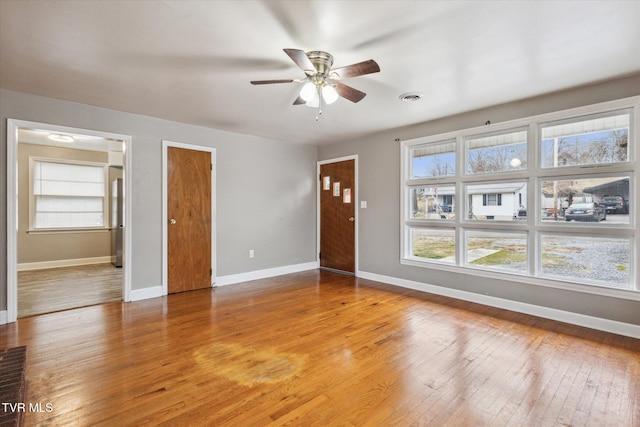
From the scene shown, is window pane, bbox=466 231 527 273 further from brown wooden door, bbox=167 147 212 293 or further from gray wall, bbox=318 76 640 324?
brown wooden door, bbox=167 147 212 293

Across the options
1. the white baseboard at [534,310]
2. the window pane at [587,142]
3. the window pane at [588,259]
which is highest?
the window pane at [587,142]

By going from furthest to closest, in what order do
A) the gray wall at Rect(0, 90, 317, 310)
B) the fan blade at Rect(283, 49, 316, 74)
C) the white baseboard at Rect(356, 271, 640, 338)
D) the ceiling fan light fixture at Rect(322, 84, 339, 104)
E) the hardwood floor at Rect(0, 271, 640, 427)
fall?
the gray wall at Rect(0, 90, 317, 310) < the white baseboard at Rect(356, 271, 640, 338) < the ceiling fan light fixture at Rect(322, 84, 339, 104) < the fan blade at Rect(283, 49, 316, 74) < the hardwood floor at Rect(0, 271, 640, 427)

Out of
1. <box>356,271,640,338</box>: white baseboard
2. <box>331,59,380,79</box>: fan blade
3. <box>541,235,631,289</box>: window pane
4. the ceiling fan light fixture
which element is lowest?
<box>356,271,640,338</box>: white baseboard

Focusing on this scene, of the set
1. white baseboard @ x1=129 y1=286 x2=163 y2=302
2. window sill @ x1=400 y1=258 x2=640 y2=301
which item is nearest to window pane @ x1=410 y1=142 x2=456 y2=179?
window sill @ x1=400 y1=258 x2=640 y2=301

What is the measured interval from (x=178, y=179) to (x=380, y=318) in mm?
3365

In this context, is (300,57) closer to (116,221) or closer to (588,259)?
(588,259)

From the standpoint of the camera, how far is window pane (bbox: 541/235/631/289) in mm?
2980

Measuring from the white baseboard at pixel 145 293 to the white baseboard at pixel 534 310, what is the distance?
3.46 metres

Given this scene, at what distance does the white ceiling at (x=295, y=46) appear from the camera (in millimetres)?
1912

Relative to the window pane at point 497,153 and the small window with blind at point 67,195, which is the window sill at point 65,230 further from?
the window pane at point 497,153

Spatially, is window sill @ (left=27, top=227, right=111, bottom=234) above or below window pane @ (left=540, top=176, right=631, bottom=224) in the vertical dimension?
below

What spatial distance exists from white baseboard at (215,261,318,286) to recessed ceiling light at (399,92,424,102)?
11.7ft

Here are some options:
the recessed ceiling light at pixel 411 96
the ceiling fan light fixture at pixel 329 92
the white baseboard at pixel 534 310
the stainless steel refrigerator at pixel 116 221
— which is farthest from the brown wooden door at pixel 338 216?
the stainless steel refrigerator at pixel 116 221

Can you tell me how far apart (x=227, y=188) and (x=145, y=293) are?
75.1 inches
